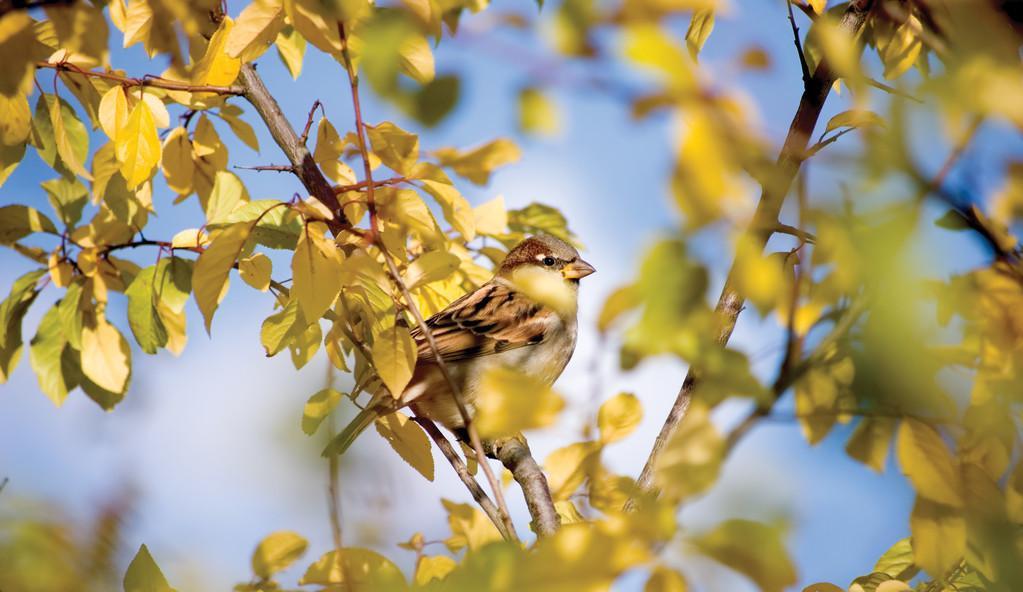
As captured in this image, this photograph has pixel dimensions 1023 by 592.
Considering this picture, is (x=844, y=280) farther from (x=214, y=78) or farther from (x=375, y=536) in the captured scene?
(x=214, y=78)

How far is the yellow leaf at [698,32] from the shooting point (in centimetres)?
160

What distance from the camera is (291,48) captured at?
2082 mm

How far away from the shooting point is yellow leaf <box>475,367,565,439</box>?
737mm

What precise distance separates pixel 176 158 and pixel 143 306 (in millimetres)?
339

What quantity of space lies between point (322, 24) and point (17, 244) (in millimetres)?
1255

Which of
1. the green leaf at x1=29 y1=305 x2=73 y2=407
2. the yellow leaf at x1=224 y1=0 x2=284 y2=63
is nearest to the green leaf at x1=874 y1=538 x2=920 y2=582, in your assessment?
the yellow leaf at x1=224 y1=0 x2=284 y2=63

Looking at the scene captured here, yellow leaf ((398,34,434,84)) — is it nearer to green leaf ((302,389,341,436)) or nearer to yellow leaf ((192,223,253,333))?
yellow leaf ((192,223,253,333))

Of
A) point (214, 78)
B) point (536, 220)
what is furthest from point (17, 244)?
point (536, 220)

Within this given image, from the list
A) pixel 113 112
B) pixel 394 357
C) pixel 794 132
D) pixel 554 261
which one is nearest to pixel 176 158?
pixel 113 112

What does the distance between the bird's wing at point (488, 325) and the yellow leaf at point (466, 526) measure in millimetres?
1295

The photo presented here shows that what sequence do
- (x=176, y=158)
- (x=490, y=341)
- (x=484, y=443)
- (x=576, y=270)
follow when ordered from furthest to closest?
(x=576, y=270) < (x=490, y=341) < (x=484, y=443) < (x=176, y=158)

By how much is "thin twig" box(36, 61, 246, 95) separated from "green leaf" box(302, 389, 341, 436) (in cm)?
57

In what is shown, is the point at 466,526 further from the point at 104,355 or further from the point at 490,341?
the point at 490,341

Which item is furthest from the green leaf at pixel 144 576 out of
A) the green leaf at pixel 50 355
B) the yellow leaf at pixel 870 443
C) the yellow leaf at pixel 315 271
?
the green leaf at pixel 50 355
